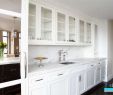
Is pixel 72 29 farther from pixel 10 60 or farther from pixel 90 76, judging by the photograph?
pixel 10 60

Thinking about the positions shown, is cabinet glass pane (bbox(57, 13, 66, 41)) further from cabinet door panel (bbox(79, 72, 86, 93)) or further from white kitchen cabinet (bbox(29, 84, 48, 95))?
white kitchen cabinet (bbox(29, 84, 48, 95))

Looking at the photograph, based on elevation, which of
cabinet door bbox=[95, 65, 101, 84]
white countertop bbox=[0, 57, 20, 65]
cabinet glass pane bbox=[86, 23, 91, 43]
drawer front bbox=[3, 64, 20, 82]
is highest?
cabinet glass pane bbox=[86, 23, 91, 43]

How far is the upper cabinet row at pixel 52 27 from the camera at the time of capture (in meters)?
2.88

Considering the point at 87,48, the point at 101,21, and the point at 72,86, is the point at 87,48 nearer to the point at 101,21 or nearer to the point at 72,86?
the point at 101,21

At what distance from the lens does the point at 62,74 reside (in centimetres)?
301

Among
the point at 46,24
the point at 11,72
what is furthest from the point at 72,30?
the point at 11,72

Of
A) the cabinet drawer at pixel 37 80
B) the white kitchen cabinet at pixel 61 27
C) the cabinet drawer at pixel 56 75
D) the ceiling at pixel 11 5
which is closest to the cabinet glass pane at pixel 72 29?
the white kitchen cabinet at pixel 61 27

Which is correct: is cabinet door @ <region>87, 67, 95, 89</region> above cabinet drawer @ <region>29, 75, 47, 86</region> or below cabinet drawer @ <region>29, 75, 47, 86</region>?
below

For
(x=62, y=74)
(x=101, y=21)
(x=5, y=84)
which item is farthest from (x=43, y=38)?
(x=101, y=21)

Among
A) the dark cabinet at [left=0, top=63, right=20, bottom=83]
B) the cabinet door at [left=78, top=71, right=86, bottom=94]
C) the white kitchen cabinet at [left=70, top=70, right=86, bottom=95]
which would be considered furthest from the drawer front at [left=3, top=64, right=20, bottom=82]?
the cabinet door at [left=78, top=71, right=86, bottom=94]

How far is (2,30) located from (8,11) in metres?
0.30

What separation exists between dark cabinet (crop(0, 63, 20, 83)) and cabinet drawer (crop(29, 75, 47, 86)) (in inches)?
11.0

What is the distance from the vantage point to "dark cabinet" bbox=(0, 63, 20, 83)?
2.00 metres

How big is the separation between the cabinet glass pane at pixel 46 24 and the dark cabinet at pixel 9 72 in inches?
42.8
